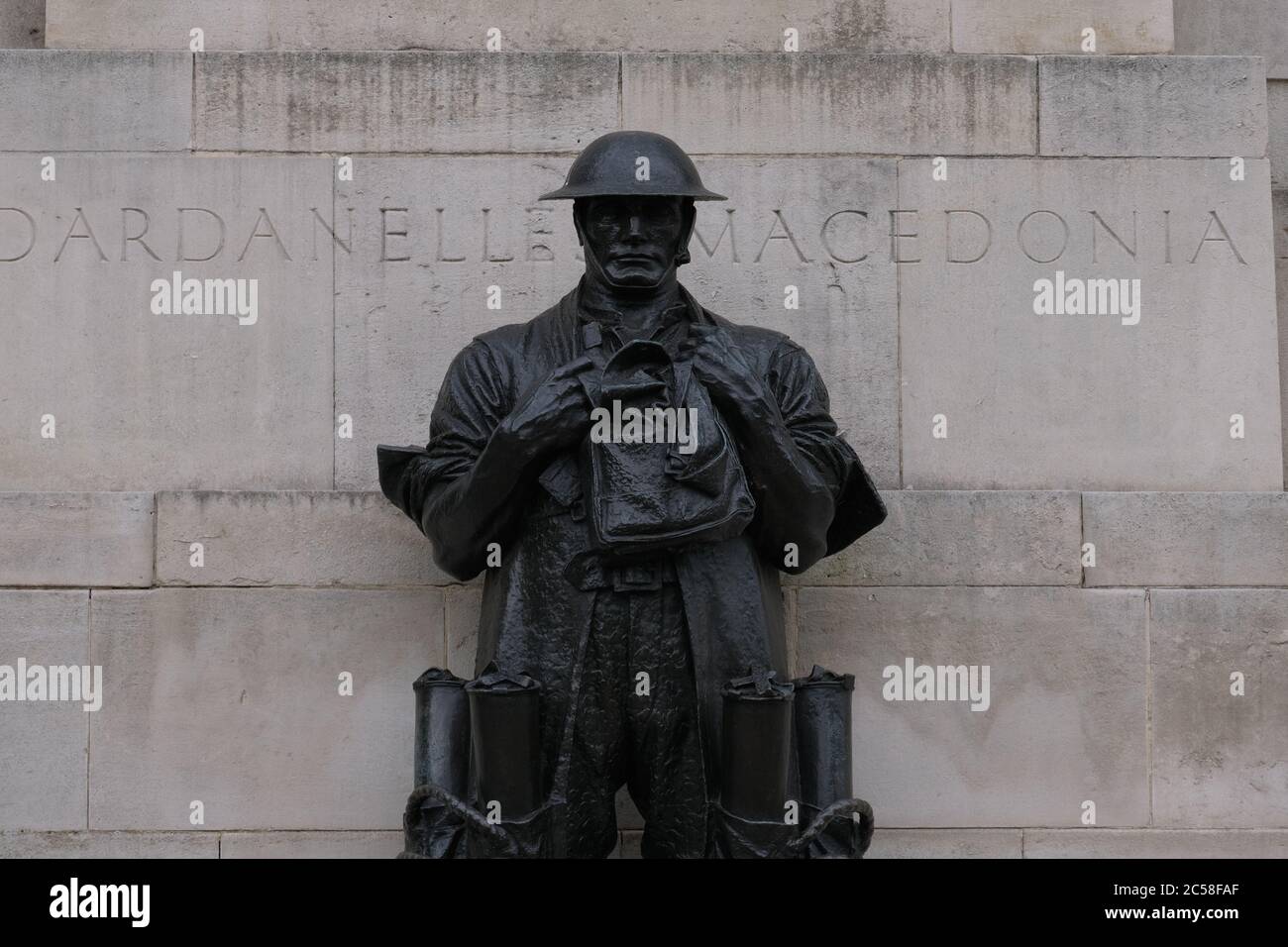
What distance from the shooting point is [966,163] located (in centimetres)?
1092

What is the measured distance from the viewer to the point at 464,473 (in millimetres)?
9172

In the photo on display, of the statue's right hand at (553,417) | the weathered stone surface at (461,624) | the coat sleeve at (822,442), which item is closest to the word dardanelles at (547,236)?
the coat sleeve at (822,442)

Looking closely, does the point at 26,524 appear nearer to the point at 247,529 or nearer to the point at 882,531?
the point at 247,529

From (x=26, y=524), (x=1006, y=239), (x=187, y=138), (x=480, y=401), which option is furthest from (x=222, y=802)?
(x=1006, y=239)

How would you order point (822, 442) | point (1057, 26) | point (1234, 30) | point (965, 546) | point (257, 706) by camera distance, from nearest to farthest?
1. point (822, 442)
2. point (257, 706)
3. point (965, 546)
4. point (1057, 26)
5. point (1234, 30)

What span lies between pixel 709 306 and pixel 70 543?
131 inches

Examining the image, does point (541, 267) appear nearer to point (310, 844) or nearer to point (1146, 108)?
point (310, 844)

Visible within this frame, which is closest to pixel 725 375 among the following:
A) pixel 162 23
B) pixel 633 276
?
pixel 633 276

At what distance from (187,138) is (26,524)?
2078 mm

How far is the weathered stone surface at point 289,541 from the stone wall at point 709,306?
0.7 inches

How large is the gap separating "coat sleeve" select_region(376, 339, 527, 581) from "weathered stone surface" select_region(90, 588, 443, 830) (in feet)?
3.42

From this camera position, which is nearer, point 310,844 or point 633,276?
point 633,276

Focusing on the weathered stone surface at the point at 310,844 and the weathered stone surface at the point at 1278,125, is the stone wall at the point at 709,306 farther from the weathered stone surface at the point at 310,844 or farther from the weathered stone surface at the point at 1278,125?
the weathered stone surface at the point at 1278,125

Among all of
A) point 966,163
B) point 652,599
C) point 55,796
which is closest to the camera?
point 652,599
